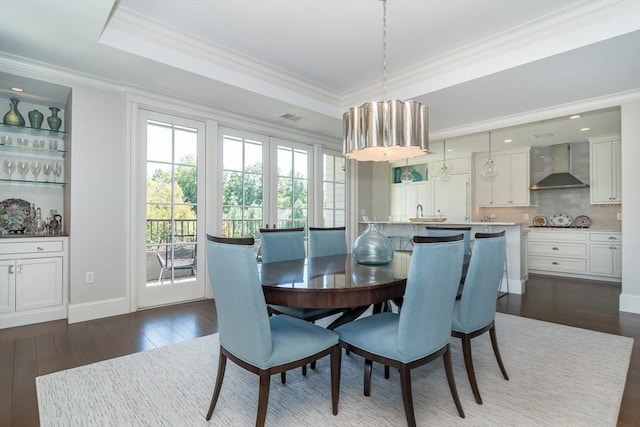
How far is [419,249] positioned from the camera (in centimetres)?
154

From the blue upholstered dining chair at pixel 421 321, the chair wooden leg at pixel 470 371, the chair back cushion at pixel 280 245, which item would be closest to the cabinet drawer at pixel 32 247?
the chair back cushion at pixel 280 245

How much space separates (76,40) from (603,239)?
7.43 m

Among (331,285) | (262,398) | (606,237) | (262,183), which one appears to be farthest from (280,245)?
(606,237)

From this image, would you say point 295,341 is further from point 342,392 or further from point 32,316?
point 32,316

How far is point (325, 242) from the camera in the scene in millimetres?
3178

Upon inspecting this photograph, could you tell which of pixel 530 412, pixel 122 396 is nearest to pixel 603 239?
pixel 530 412

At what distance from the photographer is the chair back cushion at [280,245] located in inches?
109

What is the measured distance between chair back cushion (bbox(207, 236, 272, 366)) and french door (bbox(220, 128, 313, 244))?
2770 millimetres

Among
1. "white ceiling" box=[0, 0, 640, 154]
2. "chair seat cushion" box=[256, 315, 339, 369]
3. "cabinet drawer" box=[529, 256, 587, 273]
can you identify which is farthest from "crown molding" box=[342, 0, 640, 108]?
"cabinet drawer" box=[529, 256, 587, 273]

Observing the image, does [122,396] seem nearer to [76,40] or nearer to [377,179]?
[76,40]

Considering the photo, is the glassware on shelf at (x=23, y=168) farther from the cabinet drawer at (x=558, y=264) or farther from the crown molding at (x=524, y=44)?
the cabinet drawer at (x=558, y=264)

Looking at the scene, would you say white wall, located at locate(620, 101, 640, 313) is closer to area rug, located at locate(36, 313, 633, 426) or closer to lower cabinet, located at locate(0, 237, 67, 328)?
area rug, located at locate(36, 313, 633, 426)

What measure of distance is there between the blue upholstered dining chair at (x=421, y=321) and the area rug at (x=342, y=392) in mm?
306

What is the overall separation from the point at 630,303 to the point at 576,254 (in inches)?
86.3
